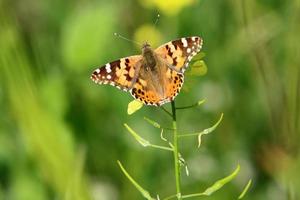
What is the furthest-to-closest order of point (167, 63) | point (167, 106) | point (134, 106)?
point (167, 106) < point (167, 63) < point (134, 106)

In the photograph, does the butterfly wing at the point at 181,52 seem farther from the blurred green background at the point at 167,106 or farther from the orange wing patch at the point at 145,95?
the blurred green background at the point at 167,106

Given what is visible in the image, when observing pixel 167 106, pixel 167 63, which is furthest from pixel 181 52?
pixel 167 106

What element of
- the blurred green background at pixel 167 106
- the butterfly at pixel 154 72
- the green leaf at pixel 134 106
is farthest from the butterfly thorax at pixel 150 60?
the blurred green background at pixel 167 106

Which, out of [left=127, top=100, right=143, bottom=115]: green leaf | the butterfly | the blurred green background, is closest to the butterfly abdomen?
the butterfly

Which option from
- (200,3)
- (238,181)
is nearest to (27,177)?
(238,181)

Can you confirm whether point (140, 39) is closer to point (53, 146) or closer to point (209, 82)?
point (209, 82)

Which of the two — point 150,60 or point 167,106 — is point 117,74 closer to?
point 150,60
